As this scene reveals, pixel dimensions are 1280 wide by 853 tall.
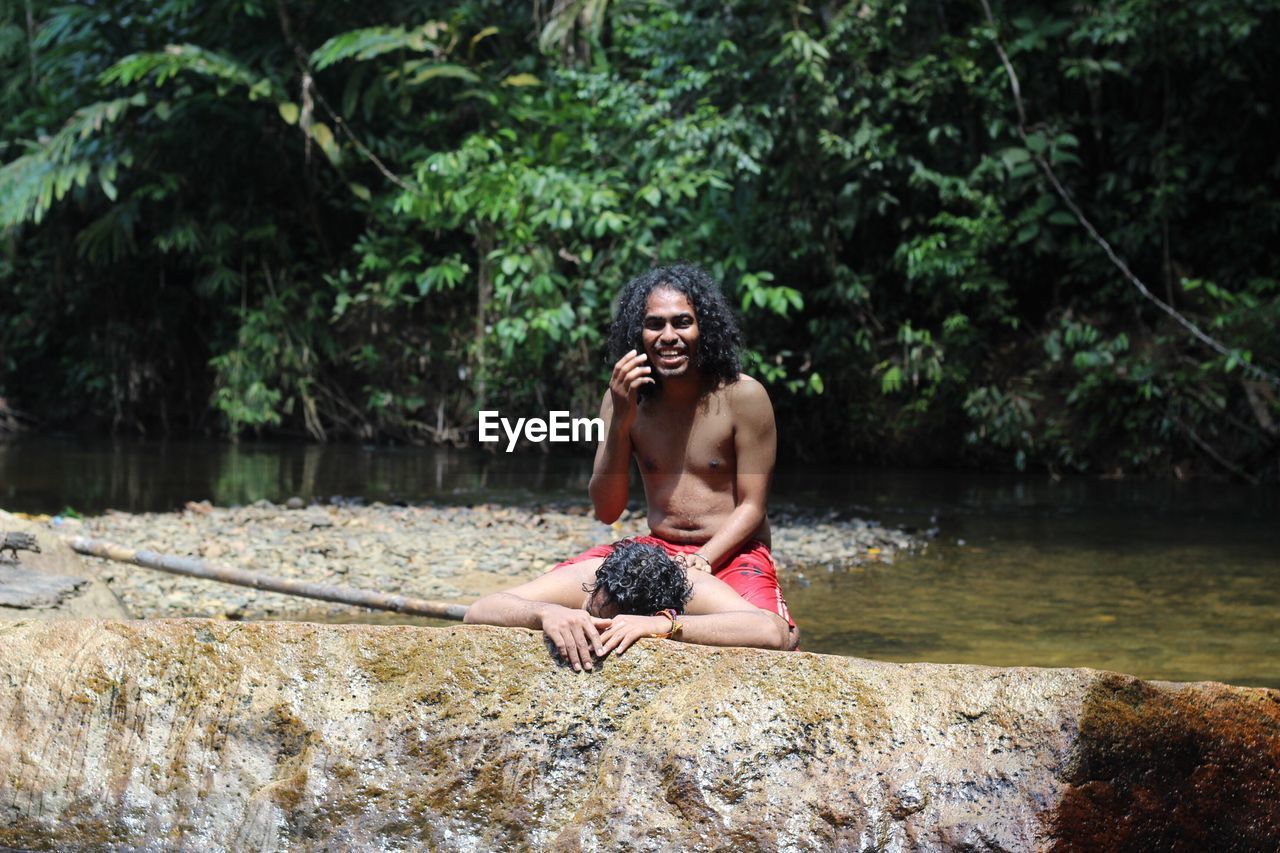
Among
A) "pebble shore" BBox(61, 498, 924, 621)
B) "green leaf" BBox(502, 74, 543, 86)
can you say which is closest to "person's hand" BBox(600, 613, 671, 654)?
"pebble shore" BBox(61, 498, 924, 621)

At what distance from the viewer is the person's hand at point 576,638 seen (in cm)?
277

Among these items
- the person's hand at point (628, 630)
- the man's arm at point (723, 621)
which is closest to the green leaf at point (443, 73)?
the man's arm at point (723, 621)

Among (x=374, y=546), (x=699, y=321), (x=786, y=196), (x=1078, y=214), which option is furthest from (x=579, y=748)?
(x=1078, y=214)

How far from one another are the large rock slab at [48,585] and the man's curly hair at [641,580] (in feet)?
5.60

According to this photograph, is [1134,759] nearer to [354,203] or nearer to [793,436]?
[793,436]

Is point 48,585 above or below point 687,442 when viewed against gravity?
below

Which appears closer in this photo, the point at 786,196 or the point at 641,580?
the point at 641,580

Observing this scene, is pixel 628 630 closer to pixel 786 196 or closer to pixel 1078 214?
pixel 786 196

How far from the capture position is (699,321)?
3617 millimetres

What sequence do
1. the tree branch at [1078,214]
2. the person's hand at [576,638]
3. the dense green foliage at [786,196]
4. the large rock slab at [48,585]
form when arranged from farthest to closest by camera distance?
the dense green foliage at [786,196]
the tree branch at [1078,214]
the large rock slab at [48,585]
the person's hand at [576,638]

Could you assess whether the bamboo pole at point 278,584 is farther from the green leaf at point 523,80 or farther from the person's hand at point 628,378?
the green leaf at point 523,80

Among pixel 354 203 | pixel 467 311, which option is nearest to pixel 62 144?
pixel 354 203

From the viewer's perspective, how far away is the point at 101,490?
998 cm

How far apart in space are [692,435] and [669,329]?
31 centimetres
